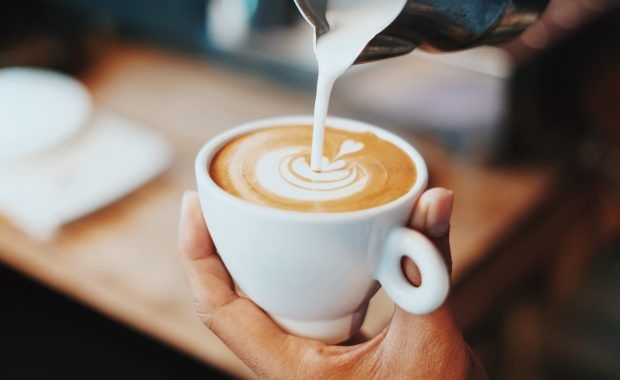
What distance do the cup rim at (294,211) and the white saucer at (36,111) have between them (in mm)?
762

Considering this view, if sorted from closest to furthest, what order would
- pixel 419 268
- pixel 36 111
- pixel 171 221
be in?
pixel 419 268 → pixel 171 221 → pixel 36 111

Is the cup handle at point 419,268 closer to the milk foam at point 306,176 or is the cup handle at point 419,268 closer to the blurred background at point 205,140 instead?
the milk foam at point 306,176

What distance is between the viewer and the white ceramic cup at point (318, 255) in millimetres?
541

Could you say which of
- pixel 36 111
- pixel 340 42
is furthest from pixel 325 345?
pixel 36 111

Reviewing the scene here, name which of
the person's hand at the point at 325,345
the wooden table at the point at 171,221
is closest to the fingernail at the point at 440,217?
the person's hand at the point at 325,345

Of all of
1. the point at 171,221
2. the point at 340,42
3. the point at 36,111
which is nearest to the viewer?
the point at 340,42

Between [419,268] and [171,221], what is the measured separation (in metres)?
0.83

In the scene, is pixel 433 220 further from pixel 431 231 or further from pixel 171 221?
pixel 171 221

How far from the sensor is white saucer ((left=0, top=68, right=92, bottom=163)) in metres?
1.35

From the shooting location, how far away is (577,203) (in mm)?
1705

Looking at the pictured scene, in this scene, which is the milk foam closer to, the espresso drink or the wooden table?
the espresso drink

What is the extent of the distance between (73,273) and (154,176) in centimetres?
29

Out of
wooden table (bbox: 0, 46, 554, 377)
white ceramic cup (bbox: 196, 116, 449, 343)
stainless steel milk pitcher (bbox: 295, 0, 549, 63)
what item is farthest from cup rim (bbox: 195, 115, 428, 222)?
wooden table (bbox: 0, 46, 554, 377)

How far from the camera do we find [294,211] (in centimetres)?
57
